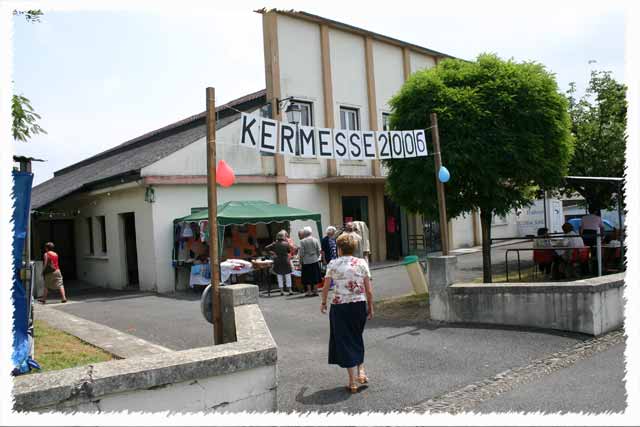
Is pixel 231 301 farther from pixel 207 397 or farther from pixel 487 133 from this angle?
pixel 487 133

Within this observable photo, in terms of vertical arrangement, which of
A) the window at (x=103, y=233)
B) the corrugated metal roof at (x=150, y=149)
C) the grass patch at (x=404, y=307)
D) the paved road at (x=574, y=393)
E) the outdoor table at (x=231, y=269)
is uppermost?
the corrugated metal roof at (x=150, y=149)

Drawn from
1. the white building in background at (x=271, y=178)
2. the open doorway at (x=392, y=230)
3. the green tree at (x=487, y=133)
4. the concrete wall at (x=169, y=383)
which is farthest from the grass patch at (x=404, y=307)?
the open doorway at (x=392, y=230)

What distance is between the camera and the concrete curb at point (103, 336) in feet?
23.3

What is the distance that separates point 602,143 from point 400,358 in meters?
11.1

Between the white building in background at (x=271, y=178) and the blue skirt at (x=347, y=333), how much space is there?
920cm

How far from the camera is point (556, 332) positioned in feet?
23.9

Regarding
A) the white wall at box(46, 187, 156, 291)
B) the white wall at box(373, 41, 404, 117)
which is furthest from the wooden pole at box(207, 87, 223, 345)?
the white wall at box(373, 41, 404, 117)

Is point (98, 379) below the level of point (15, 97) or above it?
below

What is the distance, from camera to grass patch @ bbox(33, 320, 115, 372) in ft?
19.9

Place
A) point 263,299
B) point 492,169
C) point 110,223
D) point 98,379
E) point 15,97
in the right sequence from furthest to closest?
point 110,223
point 263,299
point 492,169
point 15,97
point 98,379

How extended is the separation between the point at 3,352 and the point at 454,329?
6007 mm

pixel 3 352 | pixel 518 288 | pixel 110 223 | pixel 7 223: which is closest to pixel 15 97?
pixel 7 223

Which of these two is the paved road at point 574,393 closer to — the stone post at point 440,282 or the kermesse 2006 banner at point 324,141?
the stone post at point 440,282

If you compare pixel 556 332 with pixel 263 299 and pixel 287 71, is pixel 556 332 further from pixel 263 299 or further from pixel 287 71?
pixel 287 71
